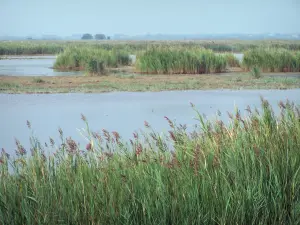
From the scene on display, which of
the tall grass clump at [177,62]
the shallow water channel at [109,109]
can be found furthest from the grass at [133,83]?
the tall grass clump at [177,62]

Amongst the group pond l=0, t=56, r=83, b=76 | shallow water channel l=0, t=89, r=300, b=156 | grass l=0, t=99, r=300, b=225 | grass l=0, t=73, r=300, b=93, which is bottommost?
pond l=0, t=56, r=83, b=76

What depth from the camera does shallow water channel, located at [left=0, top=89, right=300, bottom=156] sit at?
9.59m

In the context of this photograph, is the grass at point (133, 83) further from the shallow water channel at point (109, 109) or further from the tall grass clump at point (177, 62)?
the tall grass clump at point (177, 62)

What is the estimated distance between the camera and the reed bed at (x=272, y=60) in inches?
898

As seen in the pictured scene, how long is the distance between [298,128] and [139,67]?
1735 cm

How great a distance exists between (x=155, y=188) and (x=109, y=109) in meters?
8.08

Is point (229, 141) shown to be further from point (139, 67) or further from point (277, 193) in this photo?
point (139, 67)

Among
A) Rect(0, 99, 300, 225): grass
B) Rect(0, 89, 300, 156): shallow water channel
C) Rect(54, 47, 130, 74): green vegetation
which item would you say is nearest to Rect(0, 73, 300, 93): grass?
Rect(0, 89, 300, 156): shallow water channel

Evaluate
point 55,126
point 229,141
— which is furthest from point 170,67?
point 229,141

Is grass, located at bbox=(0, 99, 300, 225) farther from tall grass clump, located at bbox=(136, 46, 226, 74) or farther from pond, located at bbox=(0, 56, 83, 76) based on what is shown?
pond, located at bbox=(0, 56, 83, 76)

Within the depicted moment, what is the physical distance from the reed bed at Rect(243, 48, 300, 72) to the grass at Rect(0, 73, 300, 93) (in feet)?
9.35

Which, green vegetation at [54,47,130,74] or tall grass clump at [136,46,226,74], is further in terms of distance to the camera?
green vegetation at [54,47,130,74]

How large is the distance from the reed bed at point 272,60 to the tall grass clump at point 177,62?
1273 millimetres

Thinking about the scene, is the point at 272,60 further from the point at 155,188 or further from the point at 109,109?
the point at 155,188
